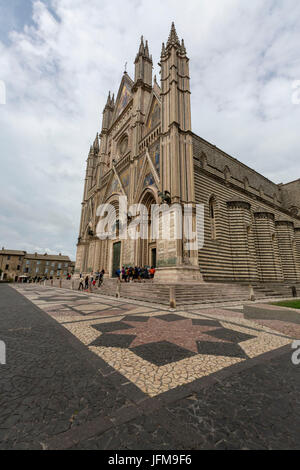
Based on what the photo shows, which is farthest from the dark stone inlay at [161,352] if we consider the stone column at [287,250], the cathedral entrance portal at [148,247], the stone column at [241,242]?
the stone column at [287,250]

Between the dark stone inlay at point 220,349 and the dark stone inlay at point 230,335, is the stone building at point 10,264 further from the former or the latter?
the dark stone inlay at point 220,349

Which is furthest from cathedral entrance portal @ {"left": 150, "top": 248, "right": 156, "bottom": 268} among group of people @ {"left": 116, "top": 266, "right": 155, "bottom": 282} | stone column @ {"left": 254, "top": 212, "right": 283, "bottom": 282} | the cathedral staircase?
stone column @ {"left": 254, "top": 212, "right": 283, "bottom": 282}

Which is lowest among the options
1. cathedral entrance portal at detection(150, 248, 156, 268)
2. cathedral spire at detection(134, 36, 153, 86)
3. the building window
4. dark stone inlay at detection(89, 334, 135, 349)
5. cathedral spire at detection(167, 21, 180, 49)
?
dark stone inlay at detection(89, 334, 135, 349)

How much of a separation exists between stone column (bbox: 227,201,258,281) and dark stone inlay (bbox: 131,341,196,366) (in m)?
13.7

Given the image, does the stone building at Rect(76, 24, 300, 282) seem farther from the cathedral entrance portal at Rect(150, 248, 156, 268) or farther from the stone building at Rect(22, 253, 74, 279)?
the stone building at Rect(22, 253, 74, 279)

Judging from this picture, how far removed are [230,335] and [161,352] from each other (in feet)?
5.00

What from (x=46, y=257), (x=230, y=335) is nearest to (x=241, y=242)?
(x=230, y=335)

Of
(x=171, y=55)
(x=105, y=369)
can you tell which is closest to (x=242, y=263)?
(x=105, y=369)

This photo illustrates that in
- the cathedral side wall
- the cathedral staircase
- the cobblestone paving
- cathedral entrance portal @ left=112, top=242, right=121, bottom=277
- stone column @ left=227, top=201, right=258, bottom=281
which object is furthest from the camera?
cathedral entrance portal @ left=112, top=242, right=121, bottom=277

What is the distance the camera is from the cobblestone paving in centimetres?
118

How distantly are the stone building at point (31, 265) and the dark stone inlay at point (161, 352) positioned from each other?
54756mm

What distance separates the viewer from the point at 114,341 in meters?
2.95

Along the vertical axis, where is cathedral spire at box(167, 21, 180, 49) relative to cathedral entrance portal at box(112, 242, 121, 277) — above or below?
above
